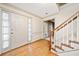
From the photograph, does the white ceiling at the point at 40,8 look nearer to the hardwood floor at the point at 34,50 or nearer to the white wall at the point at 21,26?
the white wall at the point at 21,26

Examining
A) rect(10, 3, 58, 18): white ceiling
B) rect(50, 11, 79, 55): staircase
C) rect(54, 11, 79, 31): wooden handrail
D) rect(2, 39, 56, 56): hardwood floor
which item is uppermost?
rect(10, 3, 58, 18): white ceiling

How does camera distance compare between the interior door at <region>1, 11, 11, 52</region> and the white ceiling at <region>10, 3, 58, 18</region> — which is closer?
the interior door at <region>1, 11, 11, 52</region>

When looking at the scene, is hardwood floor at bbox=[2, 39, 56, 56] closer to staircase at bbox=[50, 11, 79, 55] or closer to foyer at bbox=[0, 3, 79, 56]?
foyer at bbox=[0, 3, 79, 56]

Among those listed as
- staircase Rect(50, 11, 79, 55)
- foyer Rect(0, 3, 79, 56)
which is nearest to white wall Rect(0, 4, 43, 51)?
foyer Rect(0, 3, 79, 56)

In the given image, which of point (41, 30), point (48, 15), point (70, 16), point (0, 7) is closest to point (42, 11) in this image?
point (48, 15)

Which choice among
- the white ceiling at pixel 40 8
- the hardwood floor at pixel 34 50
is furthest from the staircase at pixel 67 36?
the white ceiling at pixel 40 8

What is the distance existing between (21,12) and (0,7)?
0.39 m

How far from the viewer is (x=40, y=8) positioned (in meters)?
1.92

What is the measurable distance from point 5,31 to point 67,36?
4.00 ft

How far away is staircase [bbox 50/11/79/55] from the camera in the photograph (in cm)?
183

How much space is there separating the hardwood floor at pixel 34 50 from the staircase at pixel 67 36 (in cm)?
14

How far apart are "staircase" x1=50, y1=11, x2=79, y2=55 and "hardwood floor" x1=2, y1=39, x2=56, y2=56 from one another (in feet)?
0.46

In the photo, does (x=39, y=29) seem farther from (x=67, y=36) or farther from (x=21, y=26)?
(x=67, y=36)

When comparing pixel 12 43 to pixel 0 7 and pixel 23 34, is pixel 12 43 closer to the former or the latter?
pixel 23 34
